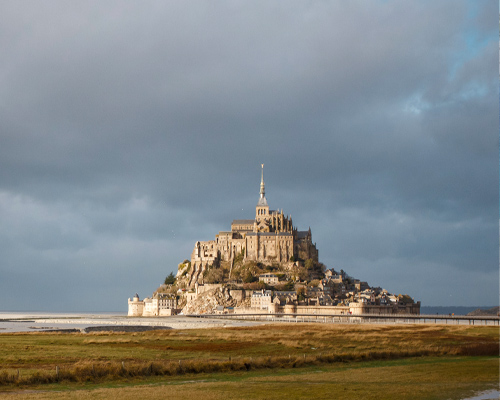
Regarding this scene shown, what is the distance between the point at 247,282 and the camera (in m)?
156

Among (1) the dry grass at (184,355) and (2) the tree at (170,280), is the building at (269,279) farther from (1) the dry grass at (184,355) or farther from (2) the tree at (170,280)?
(1) the dry grass at (184,355)

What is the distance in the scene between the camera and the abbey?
552 feet

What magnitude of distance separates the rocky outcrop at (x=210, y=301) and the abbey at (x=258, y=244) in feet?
43.2

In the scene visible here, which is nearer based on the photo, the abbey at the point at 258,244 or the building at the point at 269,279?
the building at the point at 269,279

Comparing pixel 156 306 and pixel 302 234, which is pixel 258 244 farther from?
pixel 156 306

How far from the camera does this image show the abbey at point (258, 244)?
552 feet

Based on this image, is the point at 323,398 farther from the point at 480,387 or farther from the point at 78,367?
the point at 78,367

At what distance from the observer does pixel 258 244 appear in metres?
169

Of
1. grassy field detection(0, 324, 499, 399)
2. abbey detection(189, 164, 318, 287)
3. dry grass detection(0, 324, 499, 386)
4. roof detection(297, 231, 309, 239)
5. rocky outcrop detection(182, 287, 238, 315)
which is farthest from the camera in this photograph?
roof detection(297, 231, 309, 239)

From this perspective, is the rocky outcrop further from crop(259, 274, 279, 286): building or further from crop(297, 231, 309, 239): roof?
crop(297, 231, 309, 239): roof

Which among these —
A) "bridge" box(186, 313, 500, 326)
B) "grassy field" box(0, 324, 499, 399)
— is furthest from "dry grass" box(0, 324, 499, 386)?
"bridge" box(186, 313, 500, 326)

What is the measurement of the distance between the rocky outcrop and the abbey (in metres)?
13.2

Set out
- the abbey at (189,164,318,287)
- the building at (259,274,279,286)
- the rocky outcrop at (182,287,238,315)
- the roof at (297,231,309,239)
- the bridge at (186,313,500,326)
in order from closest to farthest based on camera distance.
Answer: the bridge at (186,313,500,326), the rocky outcrop at (182,287,238,315), the building at (259,274,279,286), the abbey at (189,164,318,287), the roof at (297,231,309,239)

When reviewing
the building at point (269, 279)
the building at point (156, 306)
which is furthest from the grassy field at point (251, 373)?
the building at point (156, 306)
